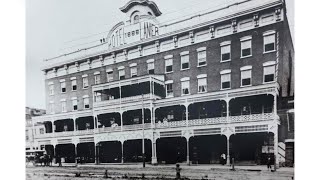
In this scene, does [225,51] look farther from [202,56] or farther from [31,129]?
[31,129]

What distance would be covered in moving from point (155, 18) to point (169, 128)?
0.96 metres

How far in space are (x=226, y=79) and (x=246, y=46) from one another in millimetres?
308

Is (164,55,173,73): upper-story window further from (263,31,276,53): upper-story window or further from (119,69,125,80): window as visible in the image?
(263,31,276,53): upper-story window

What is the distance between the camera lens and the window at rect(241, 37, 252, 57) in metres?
3.36

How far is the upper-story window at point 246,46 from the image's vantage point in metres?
3.36

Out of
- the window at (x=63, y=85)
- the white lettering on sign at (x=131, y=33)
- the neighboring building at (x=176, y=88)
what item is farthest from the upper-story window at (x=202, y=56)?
the window at (x=63, y=85)

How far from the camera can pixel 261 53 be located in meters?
3.31

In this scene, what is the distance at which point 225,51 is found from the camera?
3.46 m

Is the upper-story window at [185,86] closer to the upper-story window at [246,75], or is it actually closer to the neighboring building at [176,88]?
the neighboring building at [176,88]

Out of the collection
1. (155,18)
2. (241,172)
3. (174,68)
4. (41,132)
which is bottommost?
(241,172)

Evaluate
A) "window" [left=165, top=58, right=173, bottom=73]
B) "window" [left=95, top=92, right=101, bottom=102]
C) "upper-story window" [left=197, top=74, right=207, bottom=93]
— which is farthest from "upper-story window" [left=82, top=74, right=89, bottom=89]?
"upper-story window" [left=197, top=74, right=207, bottom=93]
